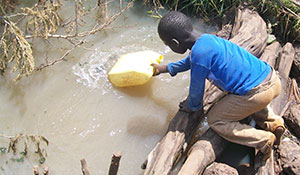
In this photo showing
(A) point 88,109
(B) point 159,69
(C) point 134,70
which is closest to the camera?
(B) point 159,69

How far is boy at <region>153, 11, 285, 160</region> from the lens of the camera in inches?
105

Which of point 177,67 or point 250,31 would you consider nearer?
point 177,67

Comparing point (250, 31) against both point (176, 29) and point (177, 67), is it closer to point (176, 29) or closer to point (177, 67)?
point (177, 67)

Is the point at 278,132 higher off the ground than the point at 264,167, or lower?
higher

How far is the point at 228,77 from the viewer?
108 inches

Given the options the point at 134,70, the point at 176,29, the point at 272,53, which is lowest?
the point at 272,53

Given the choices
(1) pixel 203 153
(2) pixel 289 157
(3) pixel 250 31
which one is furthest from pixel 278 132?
(3) pixel 250 31

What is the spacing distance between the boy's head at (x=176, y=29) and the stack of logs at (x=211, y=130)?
0.77 meters

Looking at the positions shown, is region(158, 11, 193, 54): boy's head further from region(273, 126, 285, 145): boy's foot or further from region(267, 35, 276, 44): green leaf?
region(267, 35, 276, 44): green leaf

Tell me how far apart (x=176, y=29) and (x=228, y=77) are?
0.59m

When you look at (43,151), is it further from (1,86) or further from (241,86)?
(241,86)

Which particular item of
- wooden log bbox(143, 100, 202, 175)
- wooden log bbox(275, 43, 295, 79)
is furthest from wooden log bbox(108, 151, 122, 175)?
wooden log bbox(275, 43, 295, 79)

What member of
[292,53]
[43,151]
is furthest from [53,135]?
[292,53]

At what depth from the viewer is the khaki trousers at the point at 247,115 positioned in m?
2.80
